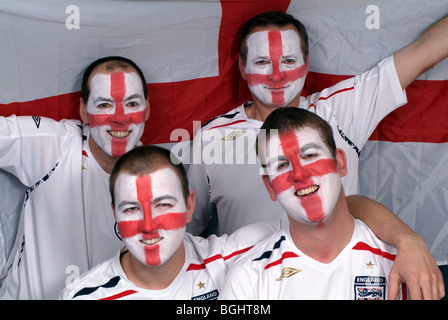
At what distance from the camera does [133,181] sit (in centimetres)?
181

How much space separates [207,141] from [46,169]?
23.0 inches

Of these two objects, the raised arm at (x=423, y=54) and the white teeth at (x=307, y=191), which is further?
the raised arm at (x=423, y=54)

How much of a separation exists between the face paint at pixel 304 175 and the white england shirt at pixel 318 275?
120mm

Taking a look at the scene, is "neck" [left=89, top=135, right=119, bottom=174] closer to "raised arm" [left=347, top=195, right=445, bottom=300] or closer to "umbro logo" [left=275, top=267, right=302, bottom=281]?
"umbro logo" [left=275, top=267, right=302, bottom=281]

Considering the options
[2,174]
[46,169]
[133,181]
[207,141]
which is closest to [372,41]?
[207,141]

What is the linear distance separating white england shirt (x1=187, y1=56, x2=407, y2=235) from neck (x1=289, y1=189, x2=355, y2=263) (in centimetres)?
53

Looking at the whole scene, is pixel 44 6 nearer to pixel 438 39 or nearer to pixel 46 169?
pixel 46 169

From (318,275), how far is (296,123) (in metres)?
0.42

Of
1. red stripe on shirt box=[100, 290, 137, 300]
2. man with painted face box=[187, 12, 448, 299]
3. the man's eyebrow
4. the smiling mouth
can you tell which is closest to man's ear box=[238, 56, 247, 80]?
man with painted face box=[187, 12, 448, 299]

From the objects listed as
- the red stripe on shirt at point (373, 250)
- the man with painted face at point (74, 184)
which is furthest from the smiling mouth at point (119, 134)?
the red stripe on shirt at point (373, 250)

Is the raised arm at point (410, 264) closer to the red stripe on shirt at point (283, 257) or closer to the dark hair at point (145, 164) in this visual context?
the red stripe on shirt at point (283, 257)

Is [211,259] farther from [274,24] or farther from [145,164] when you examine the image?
[274,24]

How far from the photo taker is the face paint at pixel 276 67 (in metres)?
2.32

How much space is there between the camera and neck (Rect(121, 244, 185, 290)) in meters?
1.81
